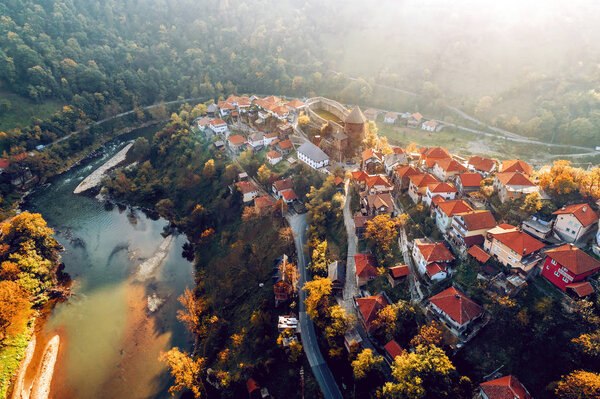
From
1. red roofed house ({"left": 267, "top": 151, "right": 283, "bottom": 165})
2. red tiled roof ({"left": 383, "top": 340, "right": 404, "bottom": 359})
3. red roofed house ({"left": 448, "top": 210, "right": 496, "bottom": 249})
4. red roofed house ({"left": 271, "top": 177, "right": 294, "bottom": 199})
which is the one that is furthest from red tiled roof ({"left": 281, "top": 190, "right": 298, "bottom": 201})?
red tiled roof ({"left": 383, "top": 340, "right": 404, "bottom": 359})

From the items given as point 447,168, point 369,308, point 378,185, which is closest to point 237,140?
point 378,185

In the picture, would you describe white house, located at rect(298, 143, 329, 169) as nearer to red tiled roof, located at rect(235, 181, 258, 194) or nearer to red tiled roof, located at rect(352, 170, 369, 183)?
red tiled roof, located at rect(352, 170, 369, 183)

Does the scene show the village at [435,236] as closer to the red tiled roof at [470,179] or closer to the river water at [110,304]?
the red tiled roof at [470,179]

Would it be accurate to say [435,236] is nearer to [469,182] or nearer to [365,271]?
[365,271]

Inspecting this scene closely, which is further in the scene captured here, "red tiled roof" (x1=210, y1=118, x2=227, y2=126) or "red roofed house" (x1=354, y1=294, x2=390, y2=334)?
"red tiled roof" (x1=210, y1=118, x2=227, y2=126)

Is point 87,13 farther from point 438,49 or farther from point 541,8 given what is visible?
point 541,8

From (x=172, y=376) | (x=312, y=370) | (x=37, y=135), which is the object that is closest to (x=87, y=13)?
(x=37, y=135)

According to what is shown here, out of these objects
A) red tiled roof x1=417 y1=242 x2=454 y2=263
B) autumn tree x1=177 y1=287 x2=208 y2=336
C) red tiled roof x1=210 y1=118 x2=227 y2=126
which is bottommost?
autumn tree x1=177 y1=287 x2=208 y2=336
